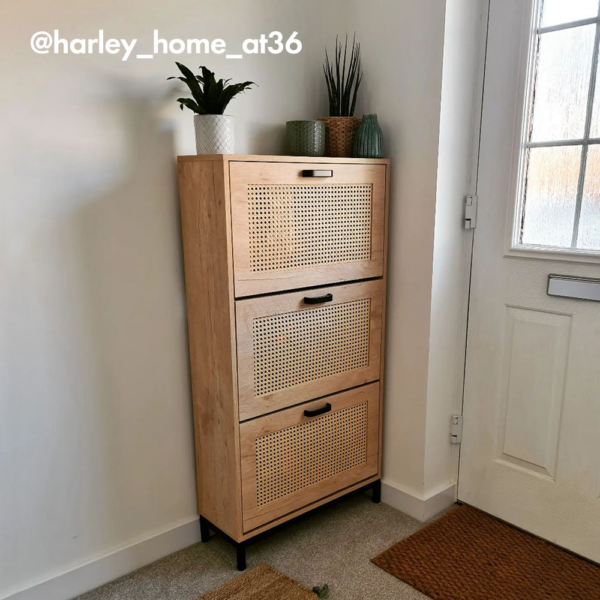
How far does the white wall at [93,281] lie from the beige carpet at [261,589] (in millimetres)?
322

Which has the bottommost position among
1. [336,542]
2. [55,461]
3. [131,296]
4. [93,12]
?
[336,542]

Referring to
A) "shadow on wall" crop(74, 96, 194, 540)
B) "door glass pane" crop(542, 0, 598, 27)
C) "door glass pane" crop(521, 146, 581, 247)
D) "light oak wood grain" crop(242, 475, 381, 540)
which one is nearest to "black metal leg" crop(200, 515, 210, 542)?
"shadow on wall" crop(74, 96, 194, 540)

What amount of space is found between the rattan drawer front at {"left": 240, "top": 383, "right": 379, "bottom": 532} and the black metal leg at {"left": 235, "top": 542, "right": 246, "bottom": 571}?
57mm

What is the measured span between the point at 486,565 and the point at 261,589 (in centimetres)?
77

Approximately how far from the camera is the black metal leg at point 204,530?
2.01 meters

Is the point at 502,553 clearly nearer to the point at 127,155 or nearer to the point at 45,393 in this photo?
the point at 45,393

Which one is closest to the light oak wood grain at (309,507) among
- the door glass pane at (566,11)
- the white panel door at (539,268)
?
the white panel door at (539,268)

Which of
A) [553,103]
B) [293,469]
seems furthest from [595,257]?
[293,469]

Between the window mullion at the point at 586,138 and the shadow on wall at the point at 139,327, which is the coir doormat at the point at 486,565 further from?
the window mullion at the point at 586,138

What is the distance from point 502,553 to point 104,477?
139cm

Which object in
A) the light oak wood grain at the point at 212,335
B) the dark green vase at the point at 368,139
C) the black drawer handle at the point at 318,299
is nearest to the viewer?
the light oak wood grain at the point at 212,335

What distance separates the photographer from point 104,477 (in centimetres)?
179

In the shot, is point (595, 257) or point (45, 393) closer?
point (45, 393)

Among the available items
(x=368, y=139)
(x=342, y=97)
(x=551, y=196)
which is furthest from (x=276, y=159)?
(x=551, y=196)
